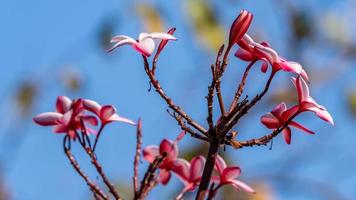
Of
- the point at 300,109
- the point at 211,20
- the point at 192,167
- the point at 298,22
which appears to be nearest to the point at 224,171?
the point at 192,167

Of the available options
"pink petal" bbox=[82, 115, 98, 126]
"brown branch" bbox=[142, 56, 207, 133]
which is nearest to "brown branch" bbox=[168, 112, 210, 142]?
"brown branch" bbox=[142, 56, 207, 133]

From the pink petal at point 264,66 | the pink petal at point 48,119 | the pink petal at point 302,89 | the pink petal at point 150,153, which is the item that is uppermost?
the pink petal at point 48,119

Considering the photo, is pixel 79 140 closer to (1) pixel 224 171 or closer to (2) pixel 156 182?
(2) pixel 156 182

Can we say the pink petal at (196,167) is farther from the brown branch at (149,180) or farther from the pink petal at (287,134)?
the pink petal at (287,134)

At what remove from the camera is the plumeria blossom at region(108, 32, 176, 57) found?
1.21 m

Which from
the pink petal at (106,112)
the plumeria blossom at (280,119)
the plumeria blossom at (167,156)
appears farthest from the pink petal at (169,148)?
the plumeria blossom at (280,119)

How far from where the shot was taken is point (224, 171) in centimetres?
135

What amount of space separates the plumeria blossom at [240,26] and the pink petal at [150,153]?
11.4 inches

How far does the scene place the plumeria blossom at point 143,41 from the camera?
1210 mm

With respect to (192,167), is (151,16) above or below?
above

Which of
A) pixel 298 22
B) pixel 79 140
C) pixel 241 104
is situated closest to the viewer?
pixel 241 104

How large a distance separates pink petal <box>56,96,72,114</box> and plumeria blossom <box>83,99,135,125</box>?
1.8 inches

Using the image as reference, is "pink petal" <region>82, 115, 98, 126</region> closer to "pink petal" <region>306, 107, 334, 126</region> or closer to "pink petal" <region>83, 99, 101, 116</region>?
"pink petal" <region>83, 99, 101, 116</region>

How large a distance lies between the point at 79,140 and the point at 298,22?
11.6ft
